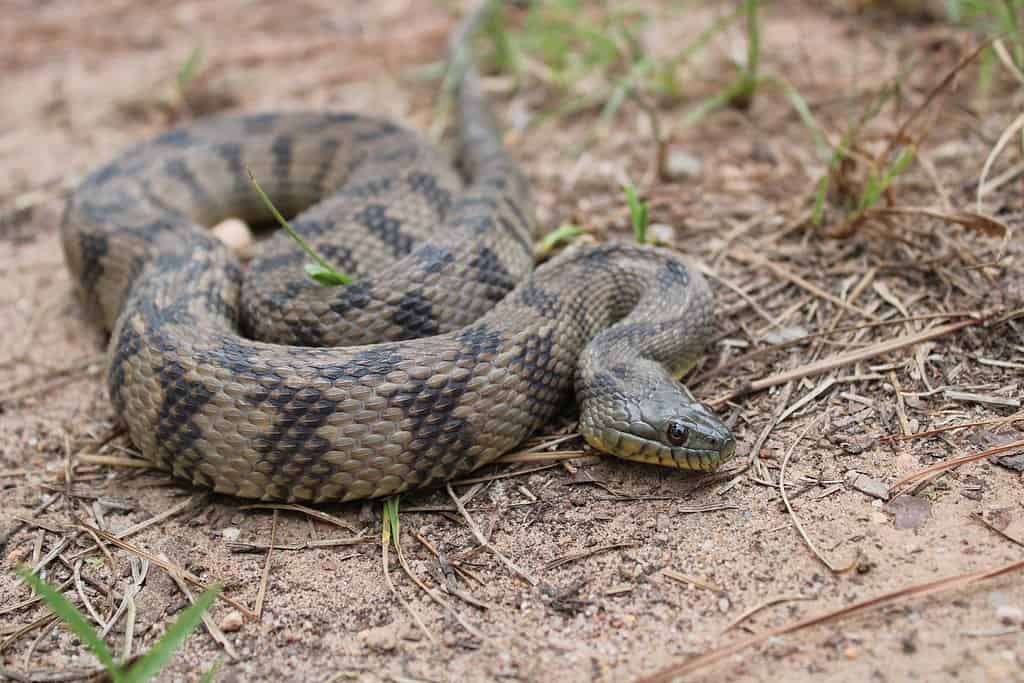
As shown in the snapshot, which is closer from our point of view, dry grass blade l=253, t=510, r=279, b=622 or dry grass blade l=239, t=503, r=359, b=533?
dry grass blade l=253, t=510, r=279, b=622

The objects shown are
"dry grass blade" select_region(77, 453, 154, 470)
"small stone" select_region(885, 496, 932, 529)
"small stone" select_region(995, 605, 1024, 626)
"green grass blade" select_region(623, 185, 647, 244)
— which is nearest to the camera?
"small stone" select_region(995, 605, 1024, 626)

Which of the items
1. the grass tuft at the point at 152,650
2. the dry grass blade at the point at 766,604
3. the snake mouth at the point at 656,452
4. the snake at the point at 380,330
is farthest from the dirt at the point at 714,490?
the grass tuft at the point at 152,650

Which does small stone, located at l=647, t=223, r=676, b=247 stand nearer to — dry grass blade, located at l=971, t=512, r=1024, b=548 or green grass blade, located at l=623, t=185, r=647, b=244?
green grass blade, located at l=623, t=185, r=647, b=244

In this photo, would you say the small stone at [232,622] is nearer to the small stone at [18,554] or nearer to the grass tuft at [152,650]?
the grass tuft at [152,650]

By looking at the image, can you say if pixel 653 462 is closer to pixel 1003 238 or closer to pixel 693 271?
pixel 693 271

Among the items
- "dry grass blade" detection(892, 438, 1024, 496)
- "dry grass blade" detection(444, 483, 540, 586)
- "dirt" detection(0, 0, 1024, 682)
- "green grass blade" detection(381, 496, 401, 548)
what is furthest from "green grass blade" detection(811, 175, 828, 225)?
"green grass blade" detection(381, 496, 401, 548)

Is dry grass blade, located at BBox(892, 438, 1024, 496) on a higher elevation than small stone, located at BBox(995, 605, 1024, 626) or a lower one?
higher

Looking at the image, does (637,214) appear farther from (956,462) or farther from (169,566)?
(169,566)

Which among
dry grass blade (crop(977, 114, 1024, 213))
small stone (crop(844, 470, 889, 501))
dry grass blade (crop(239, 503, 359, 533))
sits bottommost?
dry grass blade (crop(239, 503, 359, 533))
